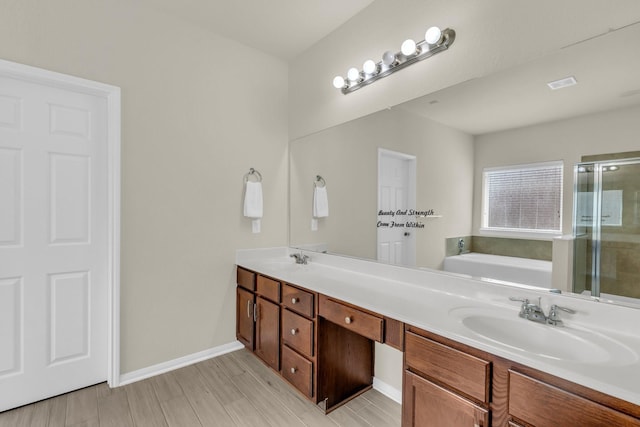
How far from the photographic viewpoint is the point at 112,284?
2.08 m

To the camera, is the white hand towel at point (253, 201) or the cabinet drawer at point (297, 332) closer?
the cabinet drawer at point (297, 332)

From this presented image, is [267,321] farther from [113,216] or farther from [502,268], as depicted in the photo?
[502,268]

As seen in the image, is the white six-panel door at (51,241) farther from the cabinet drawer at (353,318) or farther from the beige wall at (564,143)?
the beige wall at (564,143)

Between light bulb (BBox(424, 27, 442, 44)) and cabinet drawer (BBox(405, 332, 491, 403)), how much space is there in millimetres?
1505

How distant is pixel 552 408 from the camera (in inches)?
35.9

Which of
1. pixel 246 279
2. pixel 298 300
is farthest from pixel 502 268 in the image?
pixel 246 279

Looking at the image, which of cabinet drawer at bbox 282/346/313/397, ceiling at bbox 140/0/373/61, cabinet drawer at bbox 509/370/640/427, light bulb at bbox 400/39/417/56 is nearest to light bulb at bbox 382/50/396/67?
light bulb at bbox 400/39/417/56

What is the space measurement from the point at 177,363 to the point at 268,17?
270cm

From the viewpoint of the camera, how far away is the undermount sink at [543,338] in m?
1.02

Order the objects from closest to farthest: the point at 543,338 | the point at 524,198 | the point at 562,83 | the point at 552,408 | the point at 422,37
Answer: the point at 552,408 < the point at 543,338 < the point at 562,83 < the point at 524,198 < the point at 422,37

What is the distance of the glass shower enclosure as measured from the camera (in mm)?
1191

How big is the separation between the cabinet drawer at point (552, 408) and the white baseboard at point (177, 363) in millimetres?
2187

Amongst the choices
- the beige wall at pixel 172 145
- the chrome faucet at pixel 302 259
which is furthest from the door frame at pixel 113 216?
the chrome faucet at pixel 302 259

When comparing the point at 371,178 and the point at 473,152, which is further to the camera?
the point at 371,178
